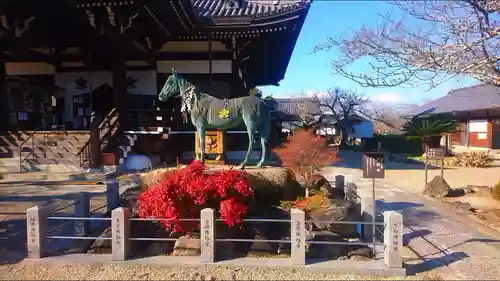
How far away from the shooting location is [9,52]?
14.2 meters

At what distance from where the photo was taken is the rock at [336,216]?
6101mm

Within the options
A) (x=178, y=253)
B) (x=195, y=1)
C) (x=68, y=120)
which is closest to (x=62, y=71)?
(x=68, y=120)

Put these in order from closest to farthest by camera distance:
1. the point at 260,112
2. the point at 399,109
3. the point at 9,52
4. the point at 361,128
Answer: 1. the point at 260,112
2. the point at 9,52
3. the point at 361,128
4. the point at 399,109

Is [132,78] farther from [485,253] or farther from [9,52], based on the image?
[485,253]

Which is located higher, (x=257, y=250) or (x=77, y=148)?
(x=77, y=148)

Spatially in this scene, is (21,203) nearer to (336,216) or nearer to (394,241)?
(336,216)

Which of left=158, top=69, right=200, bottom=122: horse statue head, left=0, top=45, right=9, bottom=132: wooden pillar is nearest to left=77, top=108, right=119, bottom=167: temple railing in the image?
left=0, top=45, right=9, bottom=132: wooden pillar

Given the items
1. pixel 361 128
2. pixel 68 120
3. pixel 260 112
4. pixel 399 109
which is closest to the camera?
pixel 260 112

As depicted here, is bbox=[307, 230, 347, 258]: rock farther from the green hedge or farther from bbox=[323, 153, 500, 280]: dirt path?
the green hedge

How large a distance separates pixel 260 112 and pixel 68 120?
13305mm

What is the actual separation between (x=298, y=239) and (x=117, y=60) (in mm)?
10856

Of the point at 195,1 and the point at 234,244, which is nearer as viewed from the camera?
the point at 234,244

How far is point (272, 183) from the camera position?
689 centimetres

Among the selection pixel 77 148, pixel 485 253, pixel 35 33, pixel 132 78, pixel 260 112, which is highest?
pixel 35 33
